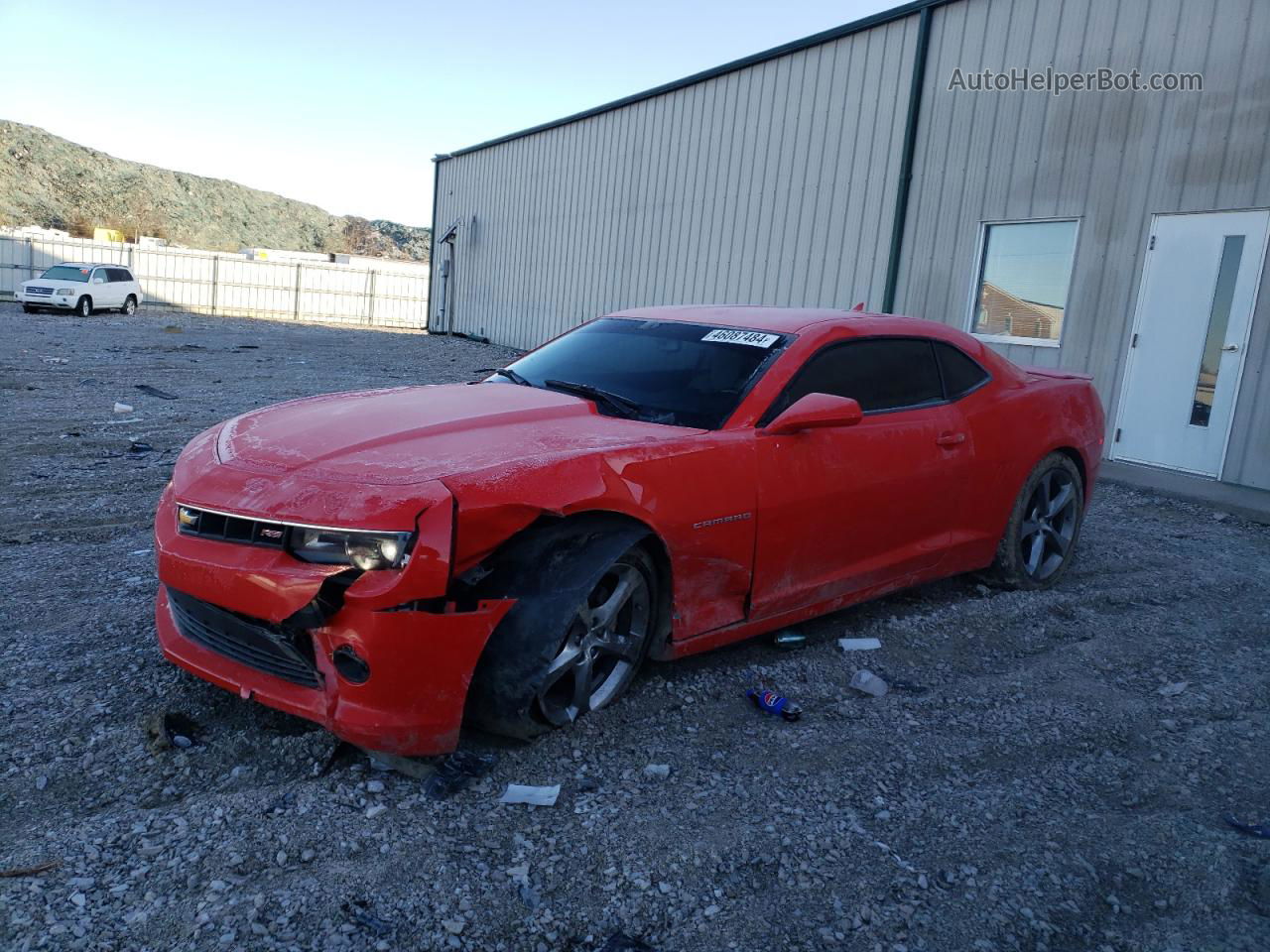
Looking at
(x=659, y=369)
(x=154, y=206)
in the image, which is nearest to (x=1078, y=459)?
(x=659, y=369)

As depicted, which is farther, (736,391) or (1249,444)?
(1249,444)

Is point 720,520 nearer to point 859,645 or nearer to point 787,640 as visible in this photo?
point 787,640

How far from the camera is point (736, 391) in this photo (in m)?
3.79

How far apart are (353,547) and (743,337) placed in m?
2.04

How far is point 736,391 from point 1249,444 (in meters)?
6.37

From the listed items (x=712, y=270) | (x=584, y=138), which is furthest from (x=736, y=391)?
(x=584, y=138)

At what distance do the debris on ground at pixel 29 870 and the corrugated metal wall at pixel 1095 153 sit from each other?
875cm

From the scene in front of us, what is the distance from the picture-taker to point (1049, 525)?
205 inches

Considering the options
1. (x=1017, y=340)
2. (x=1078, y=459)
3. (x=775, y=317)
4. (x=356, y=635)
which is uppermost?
(x=1017, y=340)

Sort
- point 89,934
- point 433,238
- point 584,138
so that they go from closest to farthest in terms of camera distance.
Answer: point 89,934 → point 584,138 → point 433,238

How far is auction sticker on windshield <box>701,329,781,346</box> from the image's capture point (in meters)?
4.05

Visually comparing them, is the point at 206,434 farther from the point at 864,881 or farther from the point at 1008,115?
the point at 1008,115

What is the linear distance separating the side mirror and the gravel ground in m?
0.99

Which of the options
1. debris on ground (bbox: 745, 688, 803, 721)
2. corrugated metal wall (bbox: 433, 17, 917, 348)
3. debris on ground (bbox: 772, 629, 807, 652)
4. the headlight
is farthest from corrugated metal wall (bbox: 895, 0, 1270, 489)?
the headlight
